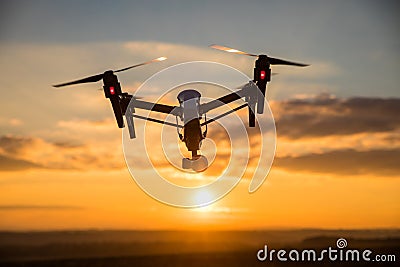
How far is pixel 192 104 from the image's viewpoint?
156 feet

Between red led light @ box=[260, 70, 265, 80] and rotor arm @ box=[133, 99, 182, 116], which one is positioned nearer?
red led light @ box=[260, 70, 265, 80]

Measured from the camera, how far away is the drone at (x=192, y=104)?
47.1 meters

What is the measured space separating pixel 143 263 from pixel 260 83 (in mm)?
115654

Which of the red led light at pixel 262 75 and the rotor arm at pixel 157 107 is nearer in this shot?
the red led light at pixel 262 75

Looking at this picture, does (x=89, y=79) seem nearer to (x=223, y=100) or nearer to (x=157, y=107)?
(x=157, y=107)

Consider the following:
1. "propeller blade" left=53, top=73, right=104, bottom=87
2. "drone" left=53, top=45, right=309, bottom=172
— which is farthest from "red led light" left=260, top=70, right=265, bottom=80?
"propeller blade" left=53, top=73, right=104, bottom=87

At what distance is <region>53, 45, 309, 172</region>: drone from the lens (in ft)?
155

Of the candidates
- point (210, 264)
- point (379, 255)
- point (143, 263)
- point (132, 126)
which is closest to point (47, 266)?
point (143, 263)

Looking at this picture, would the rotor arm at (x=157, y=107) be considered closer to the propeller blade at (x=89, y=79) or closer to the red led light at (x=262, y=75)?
the propeller blade at (x=89, y=79)

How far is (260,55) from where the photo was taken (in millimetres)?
46531

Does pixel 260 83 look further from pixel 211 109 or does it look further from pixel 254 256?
pixel 254 256

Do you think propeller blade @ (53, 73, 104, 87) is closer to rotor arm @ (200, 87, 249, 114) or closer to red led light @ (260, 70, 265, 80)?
rotor arm @ (200, 87, 249, 114)

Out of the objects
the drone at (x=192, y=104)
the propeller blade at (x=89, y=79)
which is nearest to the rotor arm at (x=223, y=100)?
the drone at (x=192, y=104)

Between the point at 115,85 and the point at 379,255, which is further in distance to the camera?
the point at 379,255
